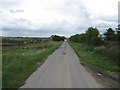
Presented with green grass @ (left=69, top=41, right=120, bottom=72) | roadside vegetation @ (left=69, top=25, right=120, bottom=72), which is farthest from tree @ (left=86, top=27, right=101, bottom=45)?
green grass @ (left=69, top=41, right=120, bottom=72)

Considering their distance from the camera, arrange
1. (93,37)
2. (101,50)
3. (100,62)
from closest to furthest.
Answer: (100,62) → (101,50) → (93,37)

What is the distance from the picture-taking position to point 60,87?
407 inches

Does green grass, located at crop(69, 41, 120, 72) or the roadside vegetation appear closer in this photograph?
green grass, located at crop(69, 41, 120, 72)

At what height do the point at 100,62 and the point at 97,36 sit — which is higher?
the point at 97,36

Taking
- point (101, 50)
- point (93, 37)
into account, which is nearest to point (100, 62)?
point (101, 50)

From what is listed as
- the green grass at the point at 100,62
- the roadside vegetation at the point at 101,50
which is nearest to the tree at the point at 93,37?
the roadside vegetation at the point at 101,50

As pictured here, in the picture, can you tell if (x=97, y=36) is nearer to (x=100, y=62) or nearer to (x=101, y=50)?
(x=101, y=50)

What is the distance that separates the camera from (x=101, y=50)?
30.7 meters

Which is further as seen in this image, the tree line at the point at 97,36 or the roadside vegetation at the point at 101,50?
the tree line at the point at 97,36

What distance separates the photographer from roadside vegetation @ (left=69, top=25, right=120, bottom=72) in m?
19.6

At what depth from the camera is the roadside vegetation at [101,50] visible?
19.6 meters

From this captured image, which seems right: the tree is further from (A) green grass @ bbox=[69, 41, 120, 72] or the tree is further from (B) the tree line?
(A) green grass @ bbox=[69, 41, 120, 72]

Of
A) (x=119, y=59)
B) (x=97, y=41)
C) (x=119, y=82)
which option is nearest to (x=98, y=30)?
(x=97, y=41)

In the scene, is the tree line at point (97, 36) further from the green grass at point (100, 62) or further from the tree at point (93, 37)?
the green grass at point (100, 62)
